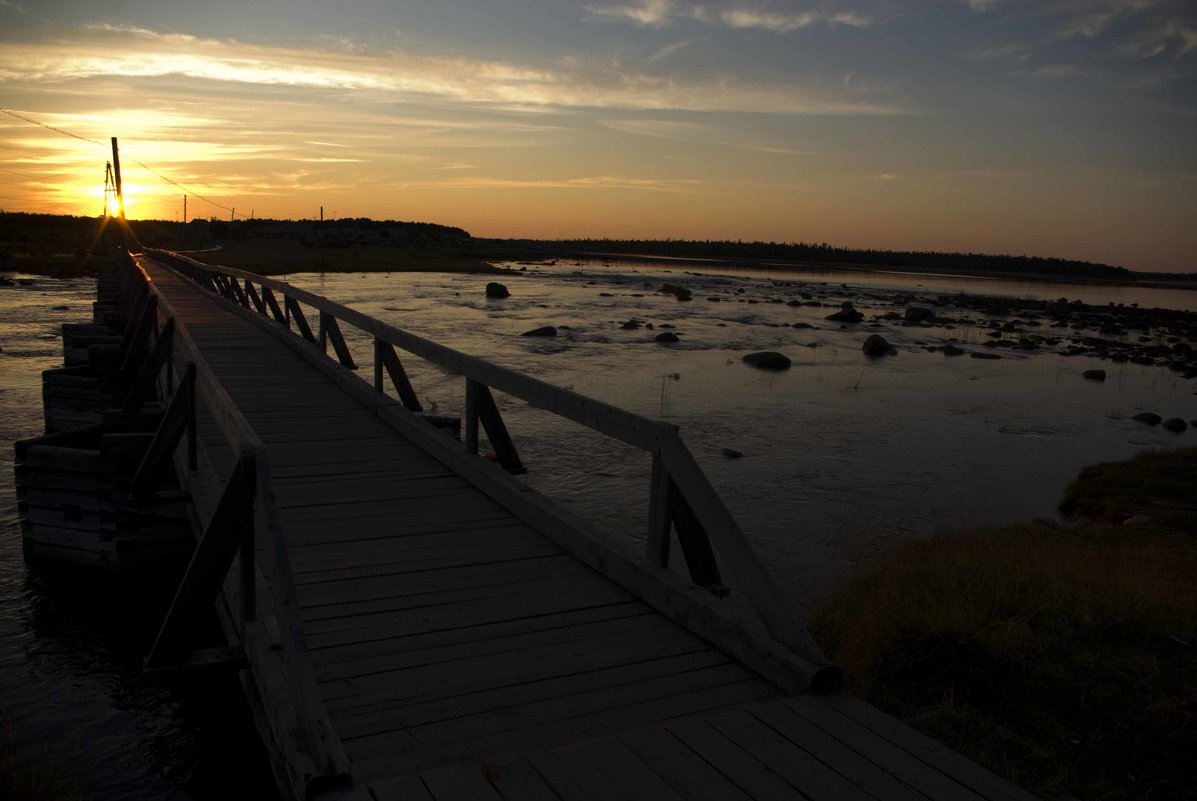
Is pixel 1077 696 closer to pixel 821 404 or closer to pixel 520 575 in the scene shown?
pixel 520 575

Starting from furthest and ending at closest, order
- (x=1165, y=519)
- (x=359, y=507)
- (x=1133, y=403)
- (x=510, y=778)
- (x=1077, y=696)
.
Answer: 1. (x=1133, y=403)
2. (x=1165, y=519)
3. (x=359, y=507)
4. (x=1077, y=696)
5. (x=510, y=778)

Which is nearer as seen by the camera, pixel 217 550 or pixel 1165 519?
pixel 217 550

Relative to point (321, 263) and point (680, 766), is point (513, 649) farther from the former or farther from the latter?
point (321, 263)

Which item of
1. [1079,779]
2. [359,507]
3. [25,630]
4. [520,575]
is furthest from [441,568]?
[25,630]

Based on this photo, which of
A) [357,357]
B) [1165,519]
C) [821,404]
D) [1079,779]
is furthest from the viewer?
[357,357]

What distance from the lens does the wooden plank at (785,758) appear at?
9.15ft

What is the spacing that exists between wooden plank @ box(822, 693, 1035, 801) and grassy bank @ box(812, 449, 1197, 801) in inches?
64.3

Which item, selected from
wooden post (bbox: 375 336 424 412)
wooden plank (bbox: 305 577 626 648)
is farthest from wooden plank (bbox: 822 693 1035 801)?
wooden post (bbox: 375 336 424 412)

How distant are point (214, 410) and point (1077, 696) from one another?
17.4 ft

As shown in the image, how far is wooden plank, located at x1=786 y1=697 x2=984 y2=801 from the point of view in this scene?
2.80 metres

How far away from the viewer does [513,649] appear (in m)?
3.90

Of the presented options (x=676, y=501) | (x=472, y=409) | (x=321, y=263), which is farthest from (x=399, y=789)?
(x=321, y=263)

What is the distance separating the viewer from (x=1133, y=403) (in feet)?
69.6

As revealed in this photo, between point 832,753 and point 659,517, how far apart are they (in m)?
1.68
